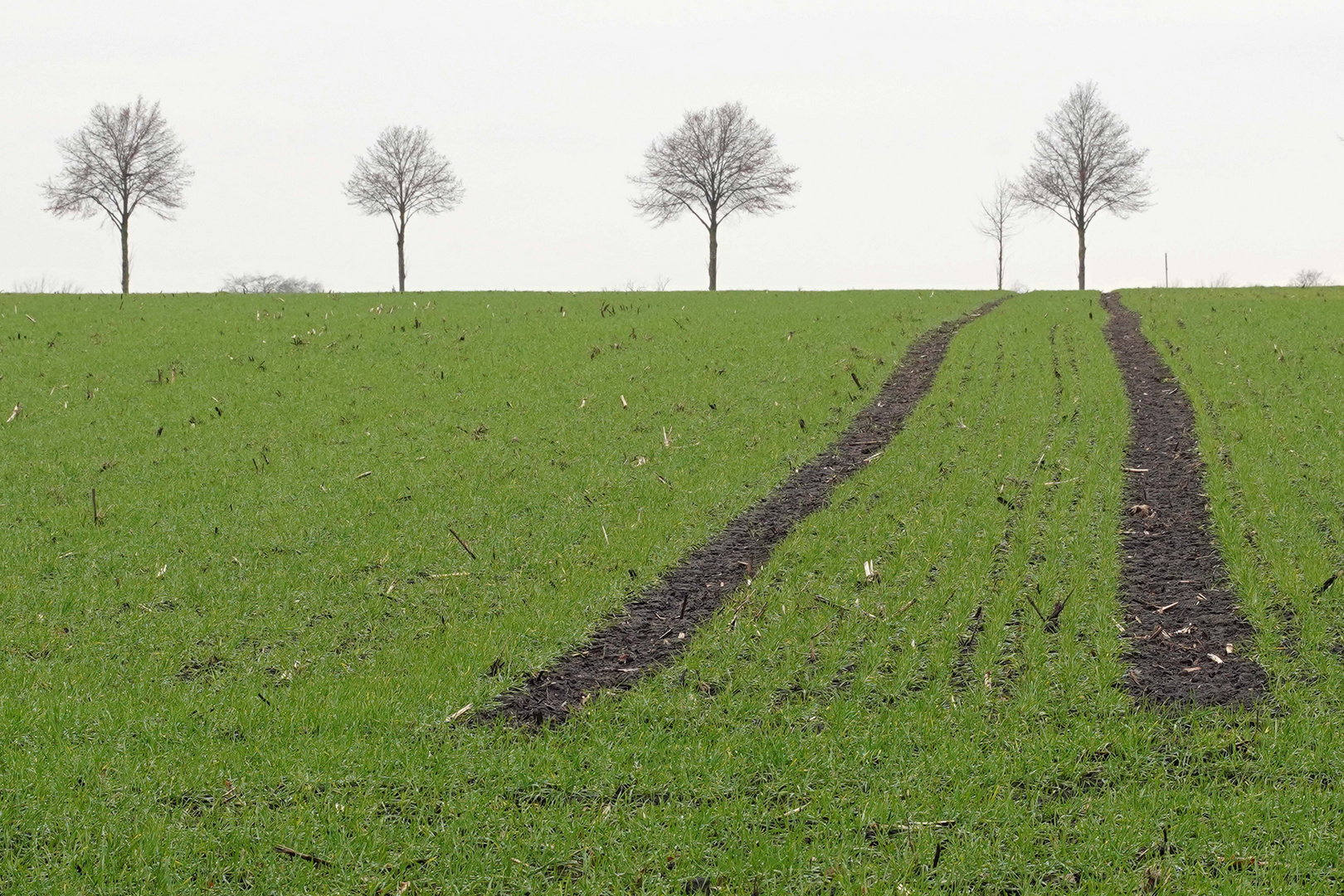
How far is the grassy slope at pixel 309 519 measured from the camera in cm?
756

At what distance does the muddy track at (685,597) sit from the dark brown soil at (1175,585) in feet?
14.1

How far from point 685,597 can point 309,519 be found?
261 inches

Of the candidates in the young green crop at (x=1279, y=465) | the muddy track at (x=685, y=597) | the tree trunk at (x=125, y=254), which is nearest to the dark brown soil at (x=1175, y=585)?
the young green crop at (x=1279, y=465)

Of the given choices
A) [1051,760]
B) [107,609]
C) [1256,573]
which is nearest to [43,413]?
[107,609]

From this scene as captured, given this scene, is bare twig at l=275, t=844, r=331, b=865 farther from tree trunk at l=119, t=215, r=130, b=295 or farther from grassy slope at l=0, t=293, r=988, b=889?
tree trunk at l=119, t=215, r=130, b=295

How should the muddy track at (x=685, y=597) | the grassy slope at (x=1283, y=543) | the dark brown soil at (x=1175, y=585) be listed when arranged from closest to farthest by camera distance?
the grassy slope at (x=1283, y=543) → the dark brown soil at (x=1175, y=585) → the muddy track at (x=685, y=597)

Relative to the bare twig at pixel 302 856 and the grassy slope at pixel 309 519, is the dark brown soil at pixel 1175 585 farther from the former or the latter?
the bare twig at pixel 302 856

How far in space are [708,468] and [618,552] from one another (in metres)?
3.86

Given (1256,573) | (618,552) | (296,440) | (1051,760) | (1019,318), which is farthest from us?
(1019,318)

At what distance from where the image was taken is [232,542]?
1323 centimetres

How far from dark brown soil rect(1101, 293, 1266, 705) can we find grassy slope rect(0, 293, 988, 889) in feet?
18.0

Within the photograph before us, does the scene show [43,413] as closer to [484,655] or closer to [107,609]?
[107,609]

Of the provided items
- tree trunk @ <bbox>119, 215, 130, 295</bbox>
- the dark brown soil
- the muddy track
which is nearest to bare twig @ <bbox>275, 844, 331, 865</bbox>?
the muddy track

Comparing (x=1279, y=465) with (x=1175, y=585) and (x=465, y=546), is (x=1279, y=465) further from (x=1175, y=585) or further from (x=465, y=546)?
(x=465, y=546)
